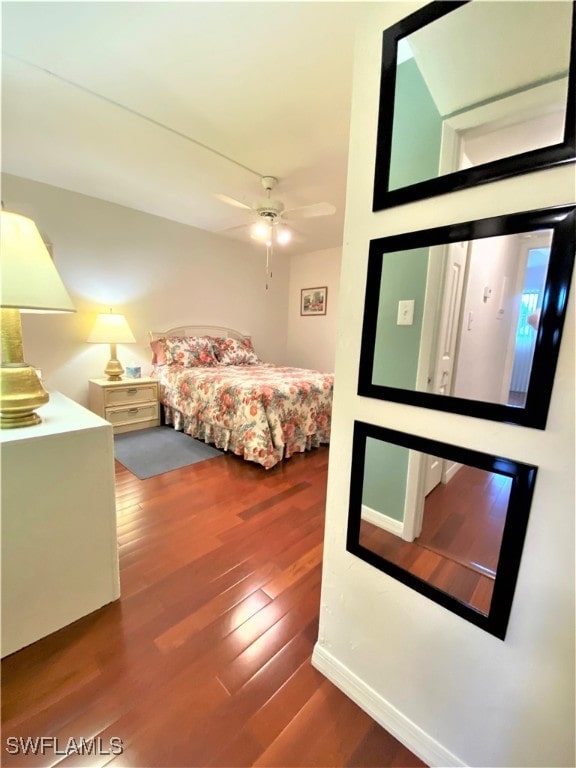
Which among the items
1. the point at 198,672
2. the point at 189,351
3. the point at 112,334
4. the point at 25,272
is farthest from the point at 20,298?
the point at 189,351

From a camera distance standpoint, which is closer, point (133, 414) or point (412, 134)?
point (412, 134)

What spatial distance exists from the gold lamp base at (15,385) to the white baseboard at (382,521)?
1291mm

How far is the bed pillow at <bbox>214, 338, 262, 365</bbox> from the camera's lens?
4.14 metres

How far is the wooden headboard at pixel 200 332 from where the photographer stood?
Answer: 12.9 ft

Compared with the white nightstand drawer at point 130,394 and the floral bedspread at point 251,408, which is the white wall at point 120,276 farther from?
the floral bedspread at point 251,408

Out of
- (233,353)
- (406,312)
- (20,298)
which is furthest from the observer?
(233,353)

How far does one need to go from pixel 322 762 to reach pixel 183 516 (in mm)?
1352

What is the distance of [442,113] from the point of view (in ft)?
3.23

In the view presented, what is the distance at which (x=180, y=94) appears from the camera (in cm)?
173

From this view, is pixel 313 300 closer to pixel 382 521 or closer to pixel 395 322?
pixel 395 322

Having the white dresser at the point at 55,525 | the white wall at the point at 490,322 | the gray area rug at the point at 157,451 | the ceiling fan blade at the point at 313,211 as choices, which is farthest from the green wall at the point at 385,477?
the ceiling fan blade at the point at 313,211

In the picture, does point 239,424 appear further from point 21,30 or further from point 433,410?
point 21,30

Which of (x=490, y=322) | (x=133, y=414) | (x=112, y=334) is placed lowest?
(x=133, y=414)

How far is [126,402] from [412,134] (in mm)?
3333
